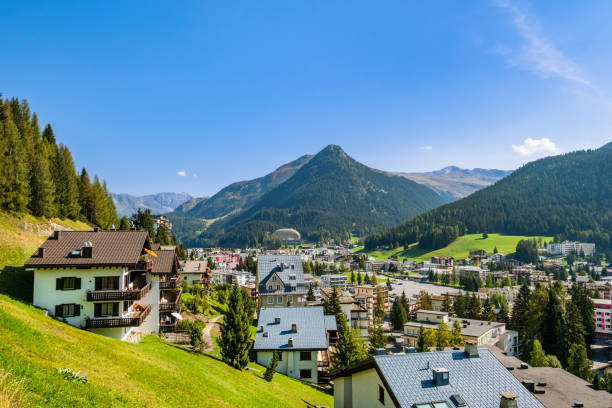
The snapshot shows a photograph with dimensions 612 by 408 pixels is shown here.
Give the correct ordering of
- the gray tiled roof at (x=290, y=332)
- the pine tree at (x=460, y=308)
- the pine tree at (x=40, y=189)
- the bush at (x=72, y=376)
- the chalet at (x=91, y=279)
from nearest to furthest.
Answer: the bush at (x=72, y=376)
the chalet at (x=91, y=279)
the gray tiled roof at (x=290, y=332)
the pine tree at (x=40, y=189)
the pine tree at (x=460, y=308)

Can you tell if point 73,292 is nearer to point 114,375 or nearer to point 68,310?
point 68,310

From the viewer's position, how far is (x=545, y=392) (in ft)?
111

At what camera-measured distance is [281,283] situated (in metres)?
77.7

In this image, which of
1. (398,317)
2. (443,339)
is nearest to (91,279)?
(443,339)

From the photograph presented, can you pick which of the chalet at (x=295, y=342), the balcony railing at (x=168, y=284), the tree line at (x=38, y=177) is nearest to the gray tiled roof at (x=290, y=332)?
the chalet at (x=295, y=342)

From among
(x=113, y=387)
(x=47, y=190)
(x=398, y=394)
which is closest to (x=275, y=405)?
(x=398, y=394)

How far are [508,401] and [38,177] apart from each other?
8538 cm

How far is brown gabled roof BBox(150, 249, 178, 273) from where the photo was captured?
150ft

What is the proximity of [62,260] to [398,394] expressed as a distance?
31.9 meters

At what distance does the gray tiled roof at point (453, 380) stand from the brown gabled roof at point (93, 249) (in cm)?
2630

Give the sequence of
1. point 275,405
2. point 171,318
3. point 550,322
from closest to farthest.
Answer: point 275,405 → point 171,318 → point 550,322

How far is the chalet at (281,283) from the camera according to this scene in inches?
3014

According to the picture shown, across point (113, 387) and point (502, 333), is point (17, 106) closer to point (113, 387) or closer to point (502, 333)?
point (113, 387)

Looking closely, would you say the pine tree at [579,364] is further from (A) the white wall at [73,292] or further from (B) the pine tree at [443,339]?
(A) the white wall at [73,292]
